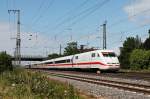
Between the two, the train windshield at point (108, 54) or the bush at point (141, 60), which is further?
the bush at point (141, 60)

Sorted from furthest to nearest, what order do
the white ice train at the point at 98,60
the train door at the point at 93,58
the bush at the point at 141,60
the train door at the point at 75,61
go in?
the bush at the point at 141,60
the train door at the point at 75,61
the train door at the point at 93,58
the white ice train at the point at 98,60

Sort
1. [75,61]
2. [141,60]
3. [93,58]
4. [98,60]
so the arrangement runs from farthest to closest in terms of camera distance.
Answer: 1. [141,60]
2. [75,61]
3. [93,58]
4. [98,60]

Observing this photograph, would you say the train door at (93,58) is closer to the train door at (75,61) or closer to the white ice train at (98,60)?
the white ice train at (98,60)

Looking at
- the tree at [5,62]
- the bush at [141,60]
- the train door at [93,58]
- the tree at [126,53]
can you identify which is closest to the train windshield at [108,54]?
the train door at [93,58]

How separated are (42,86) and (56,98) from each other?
2971 millimetres

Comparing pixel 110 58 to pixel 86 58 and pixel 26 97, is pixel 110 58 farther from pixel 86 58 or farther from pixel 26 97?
pixel 26 97

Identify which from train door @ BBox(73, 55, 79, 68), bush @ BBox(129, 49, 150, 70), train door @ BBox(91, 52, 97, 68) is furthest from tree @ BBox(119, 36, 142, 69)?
train door @ BBox(91, 52, 97, 68)

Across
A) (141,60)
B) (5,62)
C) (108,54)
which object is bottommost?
(5,62)

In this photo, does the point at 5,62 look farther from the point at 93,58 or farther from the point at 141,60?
the point at 141,60

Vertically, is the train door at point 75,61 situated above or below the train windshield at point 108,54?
below

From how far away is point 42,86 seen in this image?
18.2 meters

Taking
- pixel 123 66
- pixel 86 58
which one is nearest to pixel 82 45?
pixel 123 66

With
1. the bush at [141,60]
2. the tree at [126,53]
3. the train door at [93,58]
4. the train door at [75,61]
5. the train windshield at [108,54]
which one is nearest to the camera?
the train windshield at [108,54]

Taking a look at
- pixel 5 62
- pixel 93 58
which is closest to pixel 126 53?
pixel 93 58
